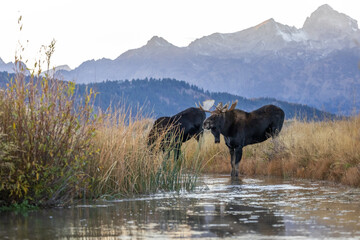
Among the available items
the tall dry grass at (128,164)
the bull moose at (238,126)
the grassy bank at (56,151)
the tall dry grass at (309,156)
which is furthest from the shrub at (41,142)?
the tall dry grass at (309,156)

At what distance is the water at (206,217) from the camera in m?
7.61

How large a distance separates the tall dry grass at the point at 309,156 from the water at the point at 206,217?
83.6 inches

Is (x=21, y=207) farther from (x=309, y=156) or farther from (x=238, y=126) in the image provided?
(x=309, y=156)

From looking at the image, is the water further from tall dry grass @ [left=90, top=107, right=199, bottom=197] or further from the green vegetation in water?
tall dry grass @ [left=90, top=107, right=199, bottom=197]

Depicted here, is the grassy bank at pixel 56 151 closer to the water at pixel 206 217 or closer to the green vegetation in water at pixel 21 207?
the green vegetation in water at pixel 21 207

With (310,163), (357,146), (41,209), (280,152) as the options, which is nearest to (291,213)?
(41,209)

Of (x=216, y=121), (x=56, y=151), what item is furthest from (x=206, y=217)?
(x=216, y=121)

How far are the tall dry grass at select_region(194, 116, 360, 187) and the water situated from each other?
212 cm

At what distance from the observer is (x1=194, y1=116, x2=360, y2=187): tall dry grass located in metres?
14.9

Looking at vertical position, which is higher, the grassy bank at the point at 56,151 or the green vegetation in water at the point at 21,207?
the grassy bank at the point at 56,151

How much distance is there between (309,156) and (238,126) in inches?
81.9

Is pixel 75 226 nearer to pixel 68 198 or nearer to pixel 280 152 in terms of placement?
pixel 68 198

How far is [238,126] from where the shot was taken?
1720 cm

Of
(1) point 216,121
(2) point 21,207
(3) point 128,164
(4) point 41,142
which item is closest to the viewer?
(2) point 21,207
